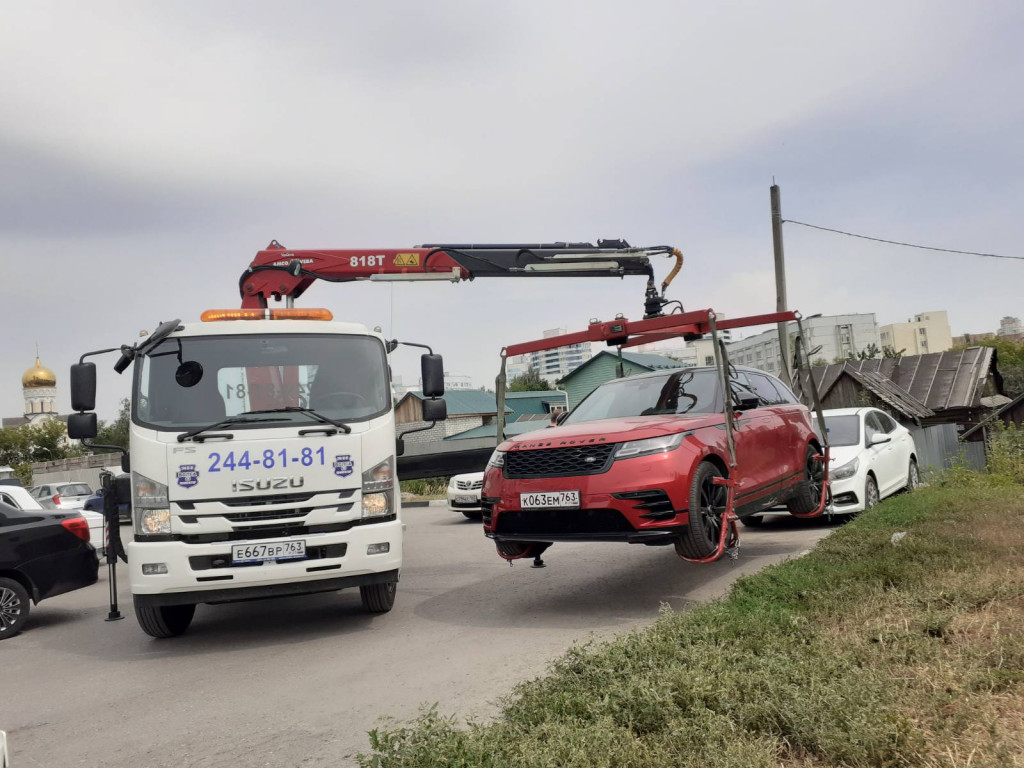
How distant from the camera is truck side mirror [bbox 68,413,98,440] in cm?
721

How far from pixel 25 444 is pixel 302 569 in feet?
273

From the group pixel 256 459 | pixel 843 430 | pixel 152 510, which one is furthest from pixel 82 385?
pixel 843 430

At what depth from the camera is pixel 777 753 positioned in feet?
11.1

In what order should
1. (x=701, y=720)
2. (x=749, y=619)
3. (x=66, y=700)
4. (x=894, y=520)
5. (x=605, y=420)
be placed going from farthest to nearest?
(x=894, y=520), (x=605, y=420), (x=66, y=700), (x=749, y=619), (x=701, y=720)

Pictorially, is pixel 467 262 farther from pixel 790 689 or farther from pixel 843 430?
pixel 790 689

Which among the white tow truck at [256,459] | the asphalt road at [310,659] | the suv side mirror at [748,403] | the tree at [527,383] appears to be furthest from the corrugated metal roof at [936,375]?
the tree at [527,383]

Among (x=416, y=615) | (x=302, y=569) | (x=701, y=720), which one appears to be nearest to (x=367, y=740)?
(x=701, y=720)

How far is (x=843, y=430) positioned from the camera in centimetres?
1202

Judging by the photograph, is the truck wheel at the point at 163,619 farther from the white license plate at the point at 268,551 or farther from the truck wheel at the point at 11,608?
the truck wheel at the point at 11,608

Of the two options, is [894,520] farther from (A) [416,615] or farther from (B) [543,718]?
(B) [543,718]

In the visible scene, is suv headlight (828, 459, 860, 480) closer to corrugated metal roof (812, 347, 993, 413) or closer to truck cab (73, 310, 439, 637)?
truck cab (73, 310, 439, 637)

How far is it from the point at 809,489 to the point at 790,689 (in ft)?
18.6

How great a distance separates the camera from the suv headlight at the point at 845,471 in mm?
11102

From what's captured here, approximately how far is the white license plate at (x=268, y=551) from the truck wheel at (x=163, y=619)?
0.97 m
